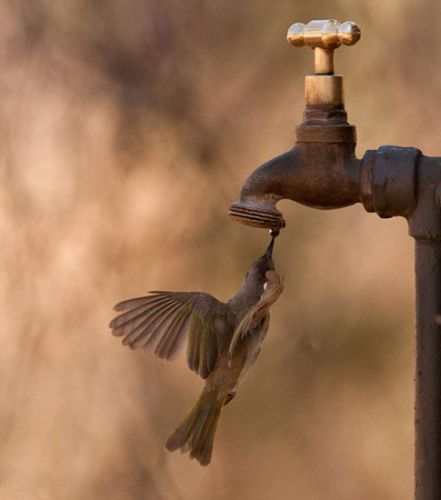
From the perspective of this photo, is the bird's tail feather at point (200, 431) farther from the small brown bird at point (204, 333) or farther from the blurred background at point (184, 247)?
the blurred background at point (184, 247)

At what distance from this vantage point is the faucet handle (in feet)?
4.14

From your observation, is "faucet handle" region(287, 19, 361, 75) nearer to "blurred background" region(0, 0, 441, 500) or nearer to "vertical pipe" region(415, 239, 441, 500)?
"vertical pipe" region(415, 239, 441, 500)

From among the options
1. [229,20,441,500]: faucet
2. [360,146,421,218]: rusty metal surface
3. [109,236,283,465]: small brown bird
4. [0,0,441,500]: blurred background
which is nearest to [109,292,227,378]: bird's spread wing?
[109,236,283,465]: small brown bird

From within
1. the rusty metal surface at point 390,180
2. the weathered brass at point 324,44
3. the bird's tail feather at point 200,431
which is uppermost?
the weathered brass at point 324,44

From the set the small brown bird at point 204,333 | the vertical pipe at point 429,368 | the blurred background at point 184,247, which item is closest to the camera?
the vertical pipe at point 429,368

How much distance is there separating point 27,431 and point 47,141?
68 centimetres

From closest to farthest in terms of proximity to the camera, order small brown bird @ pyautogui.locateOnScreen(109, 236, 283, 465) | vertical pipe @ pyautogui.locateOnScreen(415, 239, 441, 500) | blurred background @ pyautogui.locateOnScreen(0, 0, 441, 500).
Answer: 1. vertical pipe @ pyautogui.locateOnScreen(415, 239, 441, 500)
2. small brown bird @ pyautogui.locateOnScreen(109, 236, 283, 465)
3. blurred background @ pyautogui.locateOnScreen(0, 0, 441, 500)

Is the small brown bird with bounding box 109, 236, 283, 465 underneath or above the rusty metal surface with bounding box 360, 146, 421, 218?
underneath

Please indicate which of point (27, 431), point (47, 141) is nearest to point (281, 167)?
Answer: point (47, 141)

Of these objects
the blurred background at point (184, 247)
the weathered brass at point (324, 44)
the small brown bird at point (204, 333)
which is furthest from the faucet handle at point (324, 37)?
the blurred background at point (184, 247)

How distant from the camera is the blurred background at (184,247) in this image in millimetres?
2227

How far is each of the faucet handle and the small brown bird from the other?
0.25 meters

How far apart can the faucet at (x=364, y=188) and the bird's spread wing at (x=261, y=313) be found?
0.07 meters

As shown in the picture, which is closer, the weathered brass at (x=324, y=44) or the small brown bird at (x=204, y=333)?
the weathered brass at (x=324, y=44)
